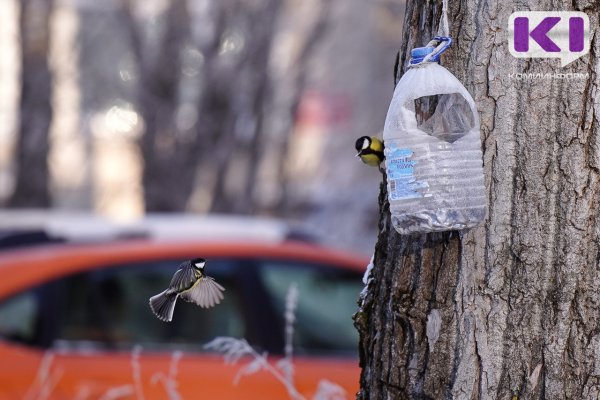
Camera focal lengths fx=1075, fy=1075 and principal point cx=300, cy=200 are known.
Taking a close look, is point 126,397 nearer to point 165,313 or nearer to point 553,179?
point 165,313

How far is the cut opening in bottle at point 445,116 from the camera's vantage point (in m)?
2.38

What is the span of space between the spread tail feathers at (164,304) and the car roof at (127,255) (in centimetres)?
267

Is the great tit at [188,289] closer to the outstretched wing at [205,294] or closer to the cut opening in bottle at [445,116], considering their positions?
the outstretched wing at [205,294]

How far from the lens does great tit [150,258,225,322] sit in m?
2.54

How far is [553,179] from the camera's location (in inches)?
91.6

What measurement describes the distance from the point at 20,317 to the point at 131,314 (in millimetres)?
533

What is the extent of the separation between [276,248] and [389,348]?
9.95ft

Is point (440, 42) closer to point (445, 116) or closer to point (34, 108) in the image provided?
point (445, 116)

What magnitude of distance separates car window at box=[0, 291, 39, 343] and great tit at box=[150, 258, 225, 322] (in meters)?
2.64

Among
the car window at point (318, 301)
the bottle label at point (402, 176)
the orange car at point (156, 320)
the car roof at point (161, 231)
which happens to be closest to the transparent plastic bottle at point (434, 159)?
the bottle label at point (402, 176)

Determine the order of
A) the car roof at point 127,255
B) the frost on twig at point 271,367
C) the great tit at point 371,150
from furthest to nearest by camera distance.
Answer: the car roof at point 127,255
the frost on twig at point 271,367
the great tit at point 371,150

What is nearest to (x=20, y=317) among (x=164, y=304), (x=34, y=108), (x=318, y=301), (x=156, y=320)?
(x=156, y=320)

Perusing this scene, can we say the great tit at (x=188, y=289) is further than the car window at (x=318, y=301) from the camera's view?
No

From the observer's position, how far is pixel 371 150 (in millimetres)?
2477
